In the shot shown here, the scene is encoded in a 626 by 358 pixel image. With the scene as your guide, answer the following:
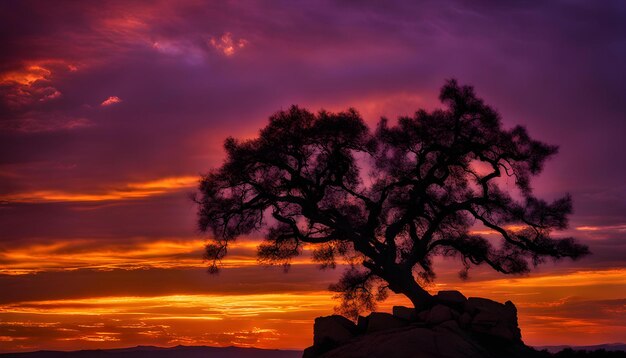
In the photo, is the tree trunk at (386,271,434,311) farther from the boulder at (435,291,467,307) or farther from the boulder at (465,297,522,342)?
the boulder at (465,297,522,342)

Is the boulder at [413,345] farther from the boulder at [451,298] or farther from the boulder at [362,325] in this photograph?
the boulder at [451,298]

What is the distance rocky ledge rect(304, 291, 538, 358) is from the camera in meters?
32.0

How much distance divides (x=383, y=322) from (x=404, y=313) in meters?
1.63

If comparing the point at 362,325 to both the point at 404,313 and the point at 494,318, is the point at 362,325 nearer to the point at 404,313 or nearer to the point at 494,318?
the point at 404,313

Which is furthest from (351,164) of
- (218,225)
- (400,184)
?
(218,225)

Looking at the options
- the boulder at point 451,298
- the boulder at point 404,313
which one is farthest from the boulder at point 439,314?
the boulder at point 451,298

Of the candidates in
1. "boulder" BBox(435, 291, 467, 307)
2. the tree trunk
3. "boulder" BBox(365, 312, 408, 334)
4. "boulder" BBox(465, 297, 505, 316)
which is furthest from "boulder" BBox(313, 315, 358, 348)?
"boulder" BBox(465, 297, 505, 316)

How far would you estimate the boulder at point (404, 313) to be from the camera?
38.1m

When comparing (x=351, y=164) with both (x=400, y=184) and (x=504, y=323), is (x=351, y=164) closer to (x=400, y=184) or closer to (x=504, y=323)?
(x=400, y=184)

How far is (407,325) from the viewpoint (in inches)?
1462

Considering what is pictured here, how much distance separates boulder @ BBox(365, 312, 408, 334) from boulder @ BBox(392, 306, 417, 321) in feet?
1.07

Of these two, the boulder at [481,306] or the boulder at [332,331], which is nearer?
the boulder at [332,331]

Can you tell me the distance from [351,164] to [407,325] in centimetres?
1106

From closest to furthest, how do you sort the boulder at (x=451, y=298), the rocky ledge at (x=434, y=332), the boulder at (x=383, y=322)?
1. the rocky ledge at (x=434, y=332)
2. the boulder at (x=383, y=322)
3. the boulder at (x=451, y=298)
